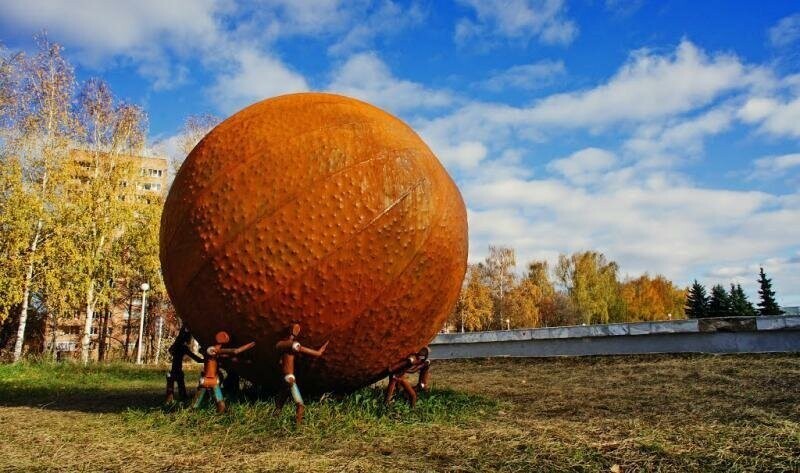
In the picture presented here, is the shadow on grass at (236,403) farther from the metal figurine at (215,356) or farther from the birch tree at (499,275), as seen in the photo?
the birch tree at (499,275)

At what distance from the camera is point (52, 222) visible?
61.8 ft

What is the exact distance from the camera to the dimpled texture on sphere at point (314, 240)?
175 inches

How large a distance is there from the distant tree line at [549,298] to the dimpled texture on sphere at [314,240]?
4762 cm

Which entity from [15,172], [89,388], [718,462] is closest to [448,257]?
[718,462]

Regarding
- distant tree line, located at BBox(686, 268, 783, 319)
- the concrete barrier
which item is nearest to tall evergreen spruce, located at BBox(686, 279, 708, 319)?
distant tree line, located at BBox(686, 268, 783, 319)

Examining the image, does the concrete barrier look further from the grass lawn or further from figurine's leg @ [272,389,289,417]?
figurine's leg @ [272,389,289,417]

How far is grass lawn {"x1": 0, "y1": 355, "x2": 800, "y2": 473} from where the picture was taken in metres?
3.36

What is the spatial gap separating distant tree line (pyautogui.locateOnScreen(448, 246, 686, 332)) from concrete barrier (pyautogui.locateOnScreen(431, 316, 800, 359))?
128 ft

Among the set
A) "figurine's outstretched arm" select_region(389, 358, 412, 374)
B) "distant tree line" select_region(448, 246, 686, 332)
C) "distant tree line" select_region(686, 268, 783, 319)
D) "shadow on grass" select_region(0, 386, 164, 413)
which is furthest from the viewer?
"distant tree line" select_region(448, 246, 686, 332)

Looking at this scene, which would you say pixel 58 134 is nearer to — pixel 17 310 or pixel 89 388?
pixel 17 310

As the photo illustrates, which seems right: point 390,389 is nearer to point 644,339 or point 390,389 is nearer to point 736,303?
point 644,339

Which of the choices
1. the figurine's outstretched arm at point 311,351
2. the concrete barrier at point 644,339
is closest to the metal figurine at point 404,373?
the figurine's outstretched arm at point 311,351

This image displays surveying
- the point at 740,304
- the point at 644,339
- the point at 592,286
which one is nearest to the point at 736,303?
the point at 740,304

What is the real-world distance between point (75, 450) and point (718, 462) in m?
4.19
